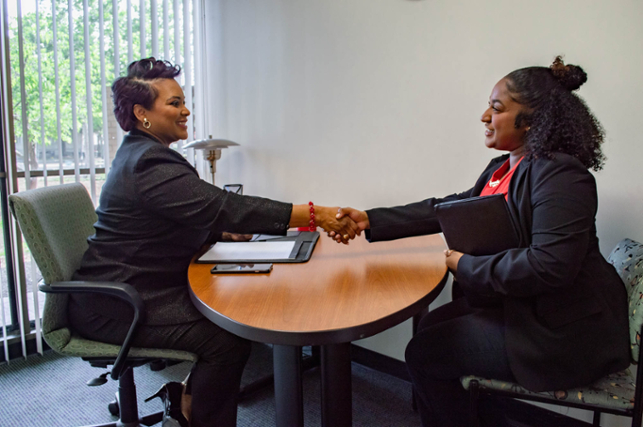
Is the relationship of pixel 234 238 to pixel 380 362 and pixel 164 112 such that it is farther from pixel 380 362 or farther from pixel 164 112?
pixel 380 362

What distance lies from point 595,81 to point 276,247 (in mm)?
1407

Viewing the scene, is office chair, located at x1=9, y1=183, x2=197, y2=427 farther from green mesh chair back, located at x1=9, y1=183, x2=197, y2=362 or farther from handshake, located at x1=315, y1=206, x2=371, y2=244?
handshake, located at x1=315, y1=206, x2=371, y2=244

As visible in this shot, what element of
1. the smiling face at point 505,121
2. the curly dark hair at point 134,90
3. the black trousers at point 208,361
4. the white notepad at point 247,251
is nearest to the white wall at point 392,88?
the smiling face at point 505,121

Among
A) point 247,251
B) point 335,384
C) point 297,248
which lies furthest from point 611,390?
point 247,251

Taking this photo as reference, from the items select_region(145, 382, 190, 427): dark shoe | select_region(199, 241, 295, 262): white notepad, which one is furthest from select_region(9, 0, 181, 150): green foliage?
select_region(145, 382, 190, 427): dark shoe

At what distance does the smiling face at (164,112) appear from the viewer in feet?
5.74

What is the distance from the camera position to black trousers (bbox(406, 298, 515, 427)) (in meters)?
1.29

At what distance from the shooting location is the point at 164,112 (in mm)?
1766

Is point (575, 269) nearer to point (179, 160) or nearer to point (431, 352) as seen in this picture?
point (431, 352)

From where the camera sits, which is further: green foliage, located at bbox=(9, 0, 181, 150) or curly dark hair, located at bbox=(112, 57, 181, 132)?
green foliage, located at bbox=(9, 0, 181, 150)

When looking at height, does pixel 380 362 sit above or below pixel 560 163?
below

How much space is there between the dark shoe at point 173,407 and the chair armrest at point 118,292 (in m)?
0.18

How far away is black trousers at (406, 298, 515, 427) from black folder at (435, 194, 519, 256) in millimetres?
229

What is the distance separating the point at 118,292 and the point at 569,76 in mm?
1601
